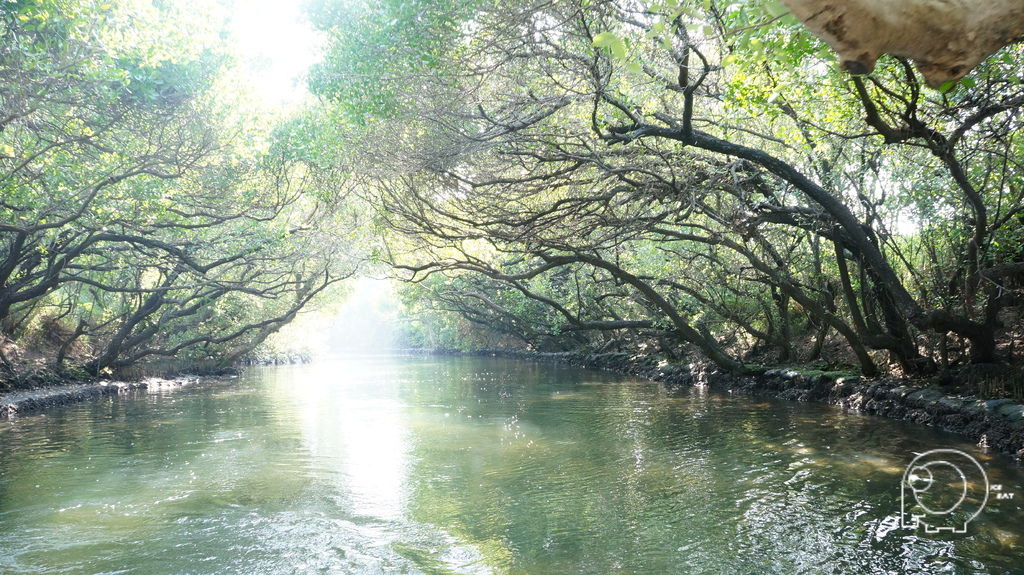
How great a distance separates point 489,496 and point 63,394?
14579 millimetres

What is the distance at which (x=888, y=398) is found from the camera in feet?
37.0

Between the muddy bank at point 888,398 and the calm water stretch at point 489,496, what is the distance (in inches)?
14.5

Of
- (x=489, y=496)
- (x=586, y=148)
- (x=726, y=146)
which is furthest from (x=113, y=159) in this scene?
(x=726, y=146)

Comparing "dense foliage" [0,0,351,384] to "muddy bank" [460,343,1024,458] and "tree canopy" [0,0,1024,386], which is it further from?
"muddy bank" [460,343,1024,458]

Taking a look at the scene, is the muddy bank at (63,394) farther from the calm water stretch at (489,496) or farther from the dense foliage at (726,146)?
the dense foliage at (726,146)

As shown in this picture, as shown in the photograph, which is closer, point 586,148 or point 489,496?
point 489,496

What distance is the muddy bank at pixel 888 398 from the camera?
8391 mm

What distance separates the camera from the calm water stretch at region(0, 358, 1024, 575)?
17.2ft

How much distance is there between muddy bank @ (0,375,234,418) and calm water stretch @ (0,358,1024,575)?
118cm

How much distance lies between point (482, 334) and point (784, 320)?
36.8 metres

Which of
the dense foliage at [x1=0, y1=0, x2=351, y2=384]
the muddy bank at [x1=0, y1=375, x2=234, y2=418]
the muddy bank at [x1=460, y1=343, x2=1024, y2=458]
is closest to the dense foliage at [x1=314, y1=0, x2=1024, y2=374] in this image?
the muddy bank at [x1=460, y1=343, x2=1024, y2=458]

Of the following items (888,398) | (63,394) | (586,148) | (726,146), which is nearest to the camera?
(726,146)

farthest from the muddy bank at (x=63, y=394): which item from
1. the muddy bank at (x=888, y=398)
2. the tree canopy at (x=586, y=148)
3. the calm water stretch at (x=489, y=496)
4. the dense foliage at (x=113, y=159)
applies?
the muddy bank at (x=888, y=398)

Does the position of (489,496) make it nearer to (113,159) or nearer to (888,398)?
(888,398)
